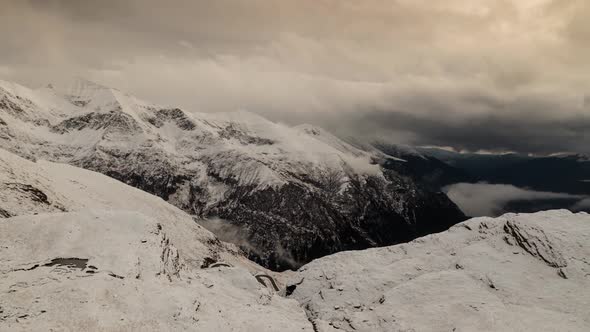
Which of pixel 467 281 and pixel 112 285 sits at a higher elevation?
pixel 467 281

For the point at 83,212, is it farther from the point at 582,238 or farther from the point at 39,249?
the point at 582,238

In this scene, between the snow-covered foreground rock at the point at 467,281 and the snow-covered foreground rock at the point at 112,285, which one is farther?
the snow-covered foreground rock at the point at 467,281

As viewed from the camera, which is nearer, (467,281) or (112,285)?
(112,285)

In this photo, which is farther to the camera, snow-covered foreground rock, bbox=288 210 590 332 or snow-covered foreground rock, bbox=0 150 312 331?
snow-covered foreground rock, bbox=288 210 590 332

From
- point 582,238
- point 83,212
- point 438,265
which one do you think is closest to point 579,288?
point 582,238
